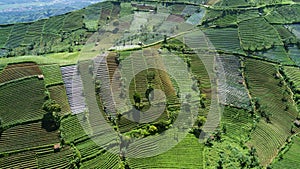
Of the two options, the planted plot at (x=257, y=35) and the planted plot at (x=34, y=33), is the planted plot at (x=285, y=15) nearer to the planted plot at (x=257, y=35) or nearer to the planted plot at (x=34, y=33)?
the planted plot at (x=257, y=35)

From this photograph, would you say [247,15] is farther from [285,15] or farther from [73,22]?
[73,22]

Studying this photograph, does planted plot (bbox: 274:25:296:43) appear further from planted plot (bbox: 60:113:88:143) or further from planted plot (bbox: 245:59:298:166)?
planted plot (bbox: 60:113:88:143)

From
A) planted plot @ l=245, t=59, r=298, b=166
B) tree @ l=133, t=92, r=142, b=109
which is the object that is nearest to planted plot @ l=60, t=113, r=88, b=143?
tree @ l=133, t=92, r=142, b=109

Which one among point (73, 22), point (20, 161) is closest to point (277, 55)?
point (73, 22)

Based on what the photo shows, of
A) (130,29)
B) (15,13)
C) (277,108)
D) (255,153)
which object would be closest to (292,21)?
(277,108)

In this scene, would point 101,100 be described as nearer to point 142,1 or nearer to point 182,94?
point 182,94

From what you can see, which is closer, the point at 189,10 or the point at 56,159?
the point at 56,159

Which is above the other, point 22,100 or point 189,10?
point 189,10
